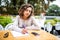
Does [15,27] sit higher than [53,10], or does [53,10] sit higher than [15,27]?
[53,10]

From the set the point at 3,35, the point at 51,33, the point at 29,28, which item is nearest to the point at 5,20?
the point at 3,35

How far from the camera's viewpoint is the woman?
177 cm

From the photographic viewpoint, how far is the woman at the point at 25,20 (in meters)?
1.77

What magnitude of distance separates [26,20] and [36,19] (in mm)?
133

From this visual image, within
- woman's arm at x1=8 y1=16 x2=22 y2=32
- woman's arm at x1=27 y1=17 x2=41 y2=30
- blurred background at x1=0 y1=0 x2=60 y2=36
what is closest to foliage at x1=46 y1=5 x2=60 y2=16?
blurred background at x1=0 y1=0 x2=60 y2=36

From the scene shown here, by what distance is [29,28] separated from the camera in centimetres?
178

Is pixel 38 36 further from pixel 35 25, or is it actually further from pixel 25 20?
pixel 25 20

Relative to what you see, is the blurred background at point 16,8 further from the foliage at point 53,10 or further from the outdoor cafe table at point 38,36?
the outdoor cafe table at point 38,36

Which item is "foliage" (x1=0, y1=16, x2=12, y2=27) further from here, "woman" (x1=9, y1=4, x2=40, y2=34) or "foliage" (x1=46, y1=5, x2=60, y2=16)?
"foliage" (x1=46, y1=5, x2=60, y2=16)

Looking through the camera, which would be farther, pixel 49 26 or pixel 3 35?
pixel 49 26

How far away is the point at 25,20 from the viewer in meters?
1.81

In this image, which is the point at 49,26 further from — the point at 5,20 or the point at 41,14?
the point at 5,20

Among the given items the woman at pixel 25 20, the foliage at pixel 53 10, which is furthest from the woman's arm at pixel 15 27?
the foliage at pixel 53 10

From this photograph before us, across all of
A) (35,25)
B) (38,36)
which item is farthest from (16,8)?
(38,36)
